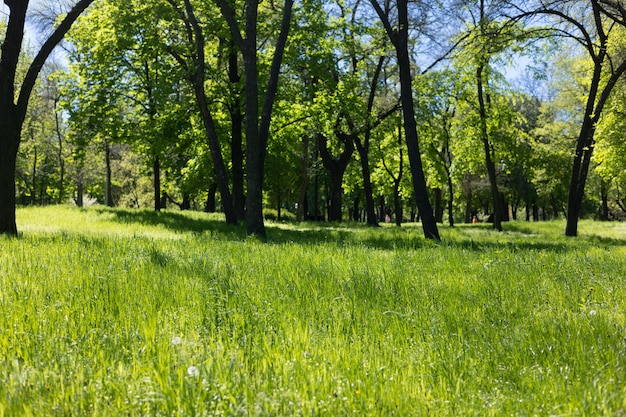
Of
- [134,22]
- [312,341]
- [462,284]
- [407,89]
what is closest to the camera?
[312,341]

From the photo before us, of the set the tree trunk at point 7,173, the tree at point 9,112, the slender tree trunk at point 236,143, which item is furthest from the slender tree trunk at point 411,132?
the tree trunk at point 7,173

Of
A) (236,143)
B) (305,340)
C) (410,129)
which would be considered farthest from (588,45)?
(305,340)

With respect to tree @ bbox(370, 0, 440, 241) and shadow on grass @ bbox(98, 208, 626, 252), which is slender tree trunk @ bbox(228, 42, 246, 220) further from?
tree @ bbox(370, 0, 440, 241)

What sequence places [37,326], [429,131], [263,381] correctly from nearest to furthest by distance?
[263,381], [37,326], [429,131]

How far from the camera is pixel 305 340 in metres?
3.14

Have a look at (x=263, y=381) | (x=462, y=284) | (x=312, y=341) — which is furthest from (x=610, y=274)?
(x=263, y=381)

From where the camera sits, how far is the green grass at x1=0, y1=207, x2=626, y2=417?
92.4 inches

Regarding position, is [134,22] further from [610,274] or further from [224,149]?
[610,274]

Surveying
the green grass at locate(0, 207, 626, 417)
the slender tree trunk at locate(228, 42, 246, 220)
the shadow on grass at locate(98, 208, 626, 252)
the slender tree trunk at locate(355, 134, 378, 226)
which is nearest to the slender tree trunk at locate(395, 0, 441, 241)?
the shadow on grass at locate(98, 208, 626, 252)

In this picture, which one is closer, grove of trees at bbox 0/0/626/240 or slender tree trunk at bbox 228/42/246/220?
grove of trees at bbox 0/0/626/240

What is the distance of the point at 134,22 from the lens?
56.4ft

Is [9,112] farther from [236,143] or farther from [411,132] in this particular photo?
[236,143]

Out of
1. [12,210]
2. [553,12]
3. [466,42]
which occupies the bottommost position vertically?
[12,210]

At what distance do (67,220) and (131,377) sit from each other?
49.2ft
